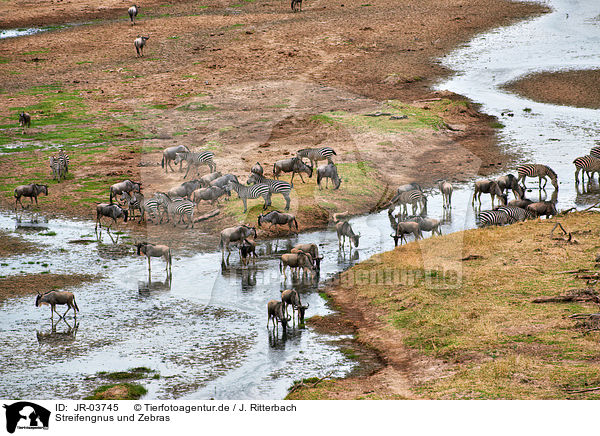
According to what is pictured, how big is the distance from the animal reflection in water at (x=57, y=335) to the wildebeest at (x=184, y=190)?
10.9m

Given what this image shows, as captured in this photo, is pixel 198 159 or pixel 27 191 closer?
pixel 27 191

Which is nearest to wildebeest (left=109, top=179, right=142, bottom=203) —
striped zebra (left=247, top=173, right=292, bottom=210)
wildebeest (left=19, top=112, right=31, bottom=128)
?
striped zebra (left=247, top=173, right=292, bottom=210)

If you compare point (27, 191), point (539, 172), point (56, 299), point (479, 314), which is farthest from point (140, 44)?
point (479, 314)

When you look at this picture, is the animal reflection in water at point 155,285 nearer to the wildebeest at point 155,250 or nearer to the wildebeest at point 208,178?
the wildebeest at point 155,250

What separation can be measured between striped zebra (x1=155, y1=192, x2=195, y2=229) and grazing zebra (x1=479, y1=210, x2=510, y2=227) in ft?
35.6

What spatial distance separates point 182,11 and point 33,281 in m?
52.0

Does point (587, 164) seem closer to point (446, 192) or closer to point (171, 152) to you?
point (446, 192)

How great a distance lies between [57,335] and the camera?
2041cm

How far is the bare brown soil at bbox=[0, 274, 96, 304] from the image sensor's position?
23.5 meters

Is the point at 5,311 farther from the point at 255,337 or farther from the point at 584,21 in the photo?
the point at 584,21

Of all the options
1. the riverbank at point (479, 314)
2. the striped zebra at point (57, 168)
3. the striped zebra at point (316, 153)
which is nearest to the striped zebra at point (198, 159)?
the striped zebra at point (316, 153)

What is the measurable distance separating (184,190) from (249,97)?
61.1 feet

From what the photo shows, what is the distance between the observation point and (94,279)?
80.9 feet
